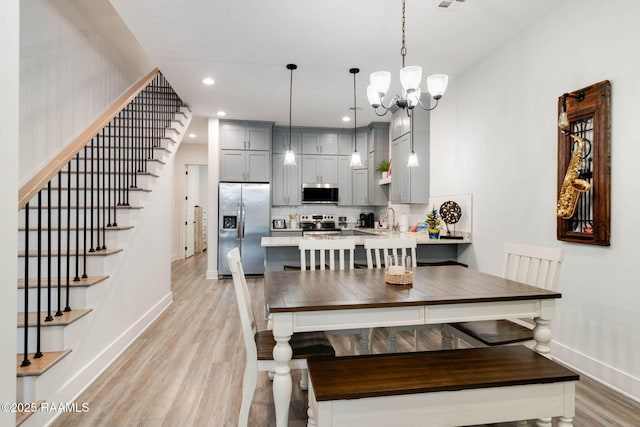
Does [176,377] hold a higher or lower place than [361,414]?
lower

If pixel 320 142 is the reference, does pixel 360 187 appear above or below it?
below

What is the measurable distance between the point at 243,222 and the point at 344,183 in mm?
2125

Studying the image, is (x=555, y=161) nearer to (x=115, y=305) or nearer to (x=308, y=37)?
(x=308, y=37)

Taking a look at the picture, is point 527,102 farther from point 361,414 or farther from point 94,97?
point 94,97

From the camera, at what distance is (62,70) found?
135 inches

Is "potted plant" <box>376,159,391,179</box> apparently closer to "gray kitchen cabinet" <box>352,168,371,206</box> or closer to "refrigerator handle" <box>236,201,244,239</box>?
"gray kitchen cabinet" <box>352,168,371,206</box>

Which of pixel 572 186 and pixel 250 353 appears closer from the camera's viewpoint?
pixel 250 353

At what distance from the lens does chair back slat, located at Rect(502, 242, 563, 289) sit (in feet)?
6.82

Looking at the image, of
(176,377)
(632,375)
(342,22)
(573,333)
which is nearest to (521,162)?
(573,333)

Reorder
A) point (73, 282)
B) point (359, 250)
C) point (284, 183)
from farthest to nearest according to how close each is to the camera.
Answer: point (284, 183) → point (359, 250) → point (73, 282)

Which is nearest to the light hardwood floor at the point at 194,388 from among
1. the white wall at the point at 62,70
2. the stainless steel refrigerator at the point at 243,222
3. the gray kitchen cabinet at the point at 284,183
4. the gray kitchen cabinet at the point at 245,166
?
the white wall at the point at 62,70

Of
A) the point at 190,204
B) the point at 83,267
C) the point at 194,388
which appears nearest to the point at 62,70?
the point at 83,267

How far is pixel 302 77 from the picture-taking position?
4.07m

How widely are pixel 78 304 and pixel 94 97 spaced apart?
9.20 ft
